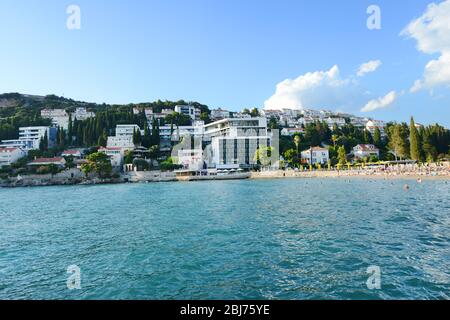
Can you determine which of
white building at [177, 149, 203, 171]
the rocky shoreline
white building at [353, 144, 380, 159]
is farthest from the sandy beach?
white building at [353, 144, 380, 159]

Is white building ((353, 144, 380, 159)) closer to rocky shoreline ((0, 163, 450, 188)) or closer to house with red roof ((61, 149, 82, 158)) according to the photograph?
rocky shoreline ((0, 163, 450, 188))

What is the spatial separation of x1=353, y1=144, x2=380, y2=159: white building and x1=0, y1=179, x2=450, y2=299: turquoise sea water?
73180 mm

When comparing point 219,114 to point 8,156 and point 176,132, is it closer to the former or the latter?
point 176,132

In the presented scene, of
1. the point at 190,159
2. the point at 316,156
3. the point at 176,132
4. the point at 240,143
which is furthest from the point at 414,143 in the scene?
the point at 176,132

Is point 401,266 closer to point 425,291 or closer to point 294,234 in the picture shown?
point 425,291

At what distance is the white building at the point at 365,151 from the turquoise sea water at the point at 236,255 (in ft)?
240

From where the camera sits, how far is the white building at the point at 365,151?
86188mm

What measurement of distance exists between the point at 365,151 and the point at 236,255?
88.0 metres

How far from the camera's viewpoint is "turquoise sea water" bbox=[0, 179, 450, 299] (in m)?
7.80

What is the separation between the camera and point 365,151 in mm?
86750

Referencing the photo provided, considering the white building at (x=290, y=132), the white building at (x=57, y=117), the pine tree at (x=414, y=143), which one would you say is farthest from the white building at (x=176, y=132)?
the pine tree at (x=414, y=143)
